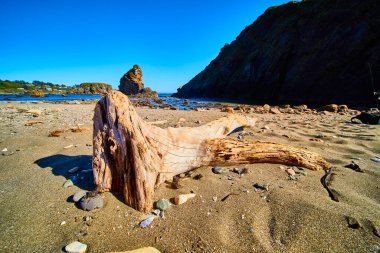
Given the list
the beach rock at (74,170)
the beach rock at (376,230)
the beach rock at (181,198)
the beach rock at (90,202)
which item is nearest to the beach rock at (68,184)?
the beach rock at (74,170)

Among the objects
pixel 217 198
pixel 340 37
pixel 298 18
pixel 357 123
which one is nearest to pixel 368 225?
pixel 217 198

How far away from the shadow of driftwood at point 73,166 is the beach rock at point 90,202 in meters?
0.29

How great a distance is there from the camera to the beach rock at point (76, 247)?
1513 millimetres

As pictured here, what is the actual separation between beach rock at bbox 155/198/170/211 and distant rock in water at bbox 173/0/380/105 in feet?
54.3

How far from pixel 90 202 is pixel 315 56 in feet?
90.0

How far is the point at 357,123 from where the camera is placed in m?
6.61

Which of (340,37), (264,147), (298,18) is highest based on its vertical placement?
(298,18)

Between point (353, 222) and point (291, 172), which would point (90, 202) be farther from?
point (291, 172)

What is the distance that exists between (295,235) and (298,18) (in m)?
35.7

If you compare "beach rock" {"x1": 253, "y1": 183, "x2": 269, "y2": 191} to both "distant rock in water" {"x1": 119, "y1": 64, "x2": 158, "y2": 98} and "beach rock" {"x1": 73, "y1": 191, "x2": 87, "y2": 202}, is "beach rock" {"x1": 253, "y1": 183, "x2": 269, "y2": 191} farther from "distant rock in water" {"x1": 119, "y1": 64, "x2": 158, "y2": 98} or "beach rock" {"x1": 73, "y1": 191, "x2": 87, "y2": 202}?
"distant rock in water" {"x1": 119, "y1": 64, "x2": 158, "y2": 98}

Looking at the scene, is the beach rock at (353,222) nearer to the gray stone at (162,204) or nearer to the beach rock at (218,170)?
the beach rock at (218,170)

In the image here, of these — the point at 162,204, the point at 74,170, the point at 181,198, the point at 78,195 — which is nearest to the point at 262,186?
the point at 181,198

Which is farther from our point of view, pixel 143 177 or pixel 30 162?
pixel 30 162

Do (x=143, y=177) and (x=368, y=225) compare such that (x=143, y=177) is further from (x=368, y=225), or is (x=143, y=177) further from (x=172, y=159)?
(x=368, y=225)
